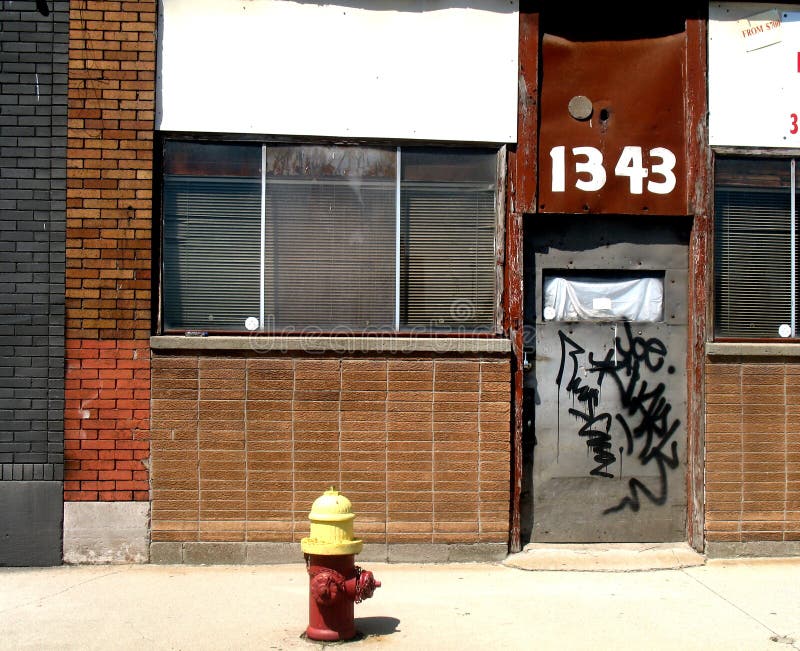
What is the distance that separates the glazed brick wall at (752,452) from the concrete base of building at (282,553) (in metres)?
1.97

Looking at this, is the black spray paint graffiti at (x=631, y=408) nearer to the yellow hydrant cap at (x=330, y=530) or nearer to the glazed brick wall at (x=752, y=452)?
the glazed brick wall at (x=752, y=452)

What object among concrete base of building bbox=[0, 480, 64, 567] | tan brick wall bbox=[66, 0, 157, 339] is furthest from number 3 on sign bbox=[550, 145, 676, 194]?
concrete base of building bbox=[0, 480, 64, 567]

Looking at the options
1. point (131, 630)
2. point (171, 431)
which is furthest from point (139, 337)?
point (131, 630)

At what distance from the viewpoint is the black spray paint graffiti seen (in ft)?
26.0

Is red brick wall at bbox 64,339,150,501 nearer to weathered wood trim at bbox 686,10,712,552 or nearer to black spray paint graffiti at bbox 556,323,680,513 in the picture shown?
black spray paint graffiti at bbox 556,323,680,513

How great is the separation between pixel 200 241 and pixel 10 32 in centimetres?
231

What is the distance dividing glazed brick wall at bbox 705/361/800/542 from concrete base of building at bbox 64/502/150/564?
4806 mm

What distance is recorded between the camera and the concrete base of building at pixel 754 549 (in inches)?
305

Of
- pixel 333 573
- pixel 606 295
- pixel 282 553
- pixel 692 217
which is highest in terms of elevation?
pixel 692 217

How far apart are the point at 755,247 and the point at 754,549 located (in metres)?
2.64

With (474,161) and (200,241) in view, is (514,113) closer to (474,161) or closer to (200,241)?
(474,161)

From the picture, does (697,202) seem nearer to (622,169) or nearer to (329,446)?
(622,169)

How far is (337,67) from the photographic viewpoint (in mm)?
7656

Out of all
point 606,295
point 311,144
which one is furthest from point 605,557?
point 311,144
